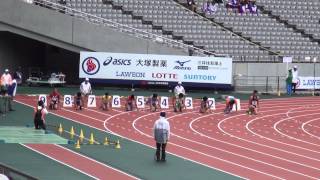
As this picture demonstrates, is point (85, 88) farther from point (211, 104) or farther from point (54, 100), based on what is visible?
point (211, 104)

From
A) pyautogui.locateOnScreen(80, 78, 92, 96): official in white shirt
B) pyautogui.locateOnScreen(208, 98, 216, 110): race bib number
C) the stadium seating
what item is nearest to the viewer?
pyautogui.locateOnScreen(208, 98, 216, 110): race bib number

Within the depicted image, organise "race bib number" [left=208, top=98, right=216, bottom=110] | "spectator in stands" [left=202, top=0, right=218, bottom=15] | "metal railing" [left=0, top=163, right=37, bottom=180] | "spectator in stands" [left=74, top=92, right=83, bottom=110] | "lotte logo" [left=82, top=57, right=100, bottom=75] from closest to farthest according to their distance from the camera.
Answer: "metal railing" [left=0, top=163, right=37, bottom=180] → "spectator in stands" [left=74, top=92, right=83, bottom=110] → "race bib number" [left=208, top=98, right=216, bottom=110] → "lotte logo" [left=82, top=57, right=100, bottom=75] → "spectator in stands" [left=202, top=0, right=218, bottom=15]

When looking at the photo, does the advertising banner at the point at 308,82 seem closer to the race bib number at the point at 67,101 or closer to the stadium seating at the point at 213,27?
the stadium seating at the point at 213,27

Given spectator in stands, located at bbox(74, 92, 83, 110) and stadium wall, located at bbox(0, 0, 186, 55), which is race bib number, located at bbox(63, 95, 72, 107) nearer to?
spectator in stands, located at bbox(74, 92, 83, 110)

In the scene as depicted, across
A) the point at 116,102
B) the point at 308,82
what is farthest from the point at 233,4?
the point at 116,102

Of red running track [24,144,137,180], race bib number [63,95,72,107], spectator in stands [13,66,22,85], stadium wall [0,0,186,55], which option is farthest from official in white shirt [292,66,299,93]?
red running track [24,144,137,180]

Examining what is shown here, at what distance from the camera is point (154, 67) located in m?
39.3

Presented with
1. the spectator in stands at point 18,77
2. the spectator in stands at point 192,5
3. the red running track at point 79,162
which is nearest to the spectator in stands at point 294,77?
the spectator in stands at point 192,5

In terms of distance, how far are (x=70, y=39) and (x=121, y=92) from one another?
446 centimetres

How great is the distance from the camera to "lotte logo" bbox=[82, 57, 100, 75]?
39.2 meters

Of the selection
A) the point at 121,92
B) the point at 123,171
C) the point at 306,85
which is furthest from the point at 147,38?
the point at 123,171

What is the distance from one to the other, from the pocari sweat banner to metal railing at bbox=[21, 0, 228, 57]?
2554mm

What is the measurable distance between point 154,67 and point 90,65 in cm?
347

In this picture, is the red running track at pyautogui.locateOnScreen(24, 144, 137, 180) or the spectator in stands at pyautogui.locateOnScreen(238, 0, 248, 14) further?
the spectator in stands at pyautogui.locateOnScreen(238, 0, 248, 14)
